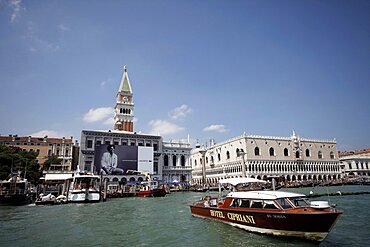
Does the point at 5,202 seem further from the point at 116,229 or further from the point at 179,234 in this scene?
the point at 179,234

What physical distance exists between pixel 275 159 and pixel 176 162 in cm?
2446

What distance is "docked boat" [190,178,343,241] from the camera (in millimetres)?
10438

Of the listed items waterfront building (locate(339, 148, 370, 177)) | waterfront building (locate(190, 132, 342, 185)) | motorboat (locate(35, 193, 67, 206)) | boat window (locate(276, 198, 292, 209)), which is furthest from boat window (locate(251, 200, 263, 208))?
waterfront building (locate(339, 148, 370, 177))

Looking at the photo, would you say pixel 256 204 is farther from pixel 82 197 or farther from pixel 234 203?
pixel 82 197

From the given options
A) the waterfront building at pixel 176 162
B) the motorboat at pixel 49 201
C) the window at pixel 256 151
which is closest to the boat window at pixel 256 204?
the motorboat at pixel 49 201

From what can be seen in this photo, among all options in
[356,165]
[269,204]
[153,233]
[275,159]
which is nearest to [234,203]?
[269,204]

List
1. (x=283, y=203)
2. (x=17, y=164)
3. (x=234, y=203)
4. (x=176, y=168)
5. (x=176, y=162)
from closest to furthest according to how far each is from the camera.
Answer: (x=283, y=203) < (x=234, y=203) < (x=17, y=164) < (x=176, y=168) < (x=176, y=162)

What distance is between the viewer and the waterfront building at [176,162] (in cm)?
5795

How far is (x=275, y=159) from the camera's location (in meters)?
66.4

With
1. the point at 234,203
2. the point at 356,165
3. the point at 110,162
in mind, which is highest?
the point at 110,162

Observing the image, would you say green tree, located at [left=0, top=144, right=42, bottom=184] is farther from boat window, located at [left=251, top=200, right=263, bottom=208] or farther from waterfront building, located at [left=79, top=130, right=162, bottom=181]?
boat window, located at [left=251, top=200, right=263, bottom=208]

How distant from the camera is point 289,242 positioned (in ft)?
35.2

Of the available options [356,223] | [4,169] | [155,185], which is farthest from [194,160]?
[356,223]

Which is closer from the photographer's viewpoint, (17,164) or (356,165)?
(17,164)
